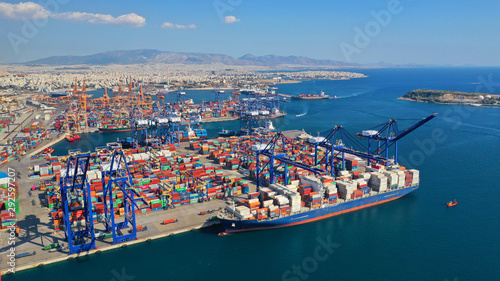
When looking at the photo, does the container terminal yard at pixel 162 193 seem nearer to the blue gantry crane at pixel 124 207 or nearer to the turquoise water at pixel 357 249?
the blue gantry crane at pixel 124 207

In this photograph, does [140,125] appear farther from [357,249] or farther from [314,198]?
[357,249]

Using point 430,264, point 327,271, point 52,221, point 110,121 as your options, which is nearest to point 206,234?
point 327,271

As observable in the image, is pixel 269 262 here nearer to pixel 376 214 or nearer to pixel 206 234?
pixel 206 234

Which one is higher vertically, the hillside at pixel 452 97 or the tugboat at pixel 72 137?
the hillside at pixel 452 97

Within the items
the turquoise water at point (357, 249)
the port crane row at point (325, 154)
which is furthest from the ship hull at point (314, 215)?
the port crane row at point (325, 154)

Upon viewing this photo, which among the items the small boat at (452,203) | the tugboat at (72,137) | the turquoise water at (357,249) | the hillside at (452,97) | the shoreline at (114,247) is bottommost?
the turquoise water at (357,249)

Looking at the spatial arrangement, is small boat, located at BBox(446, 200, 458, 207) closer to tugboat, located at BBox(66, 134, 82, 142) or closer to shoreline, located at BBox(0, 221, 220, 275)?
shoreline, located at BBox(0, 221, 220, 275)

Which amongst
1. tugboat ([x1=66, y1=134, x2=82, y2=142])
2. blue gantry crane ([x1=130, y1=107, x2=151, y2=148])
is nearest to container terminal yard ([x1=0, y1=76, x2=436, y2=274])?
blue gantry crane ([x1=130, y1=107, x2=151, y2=148])
